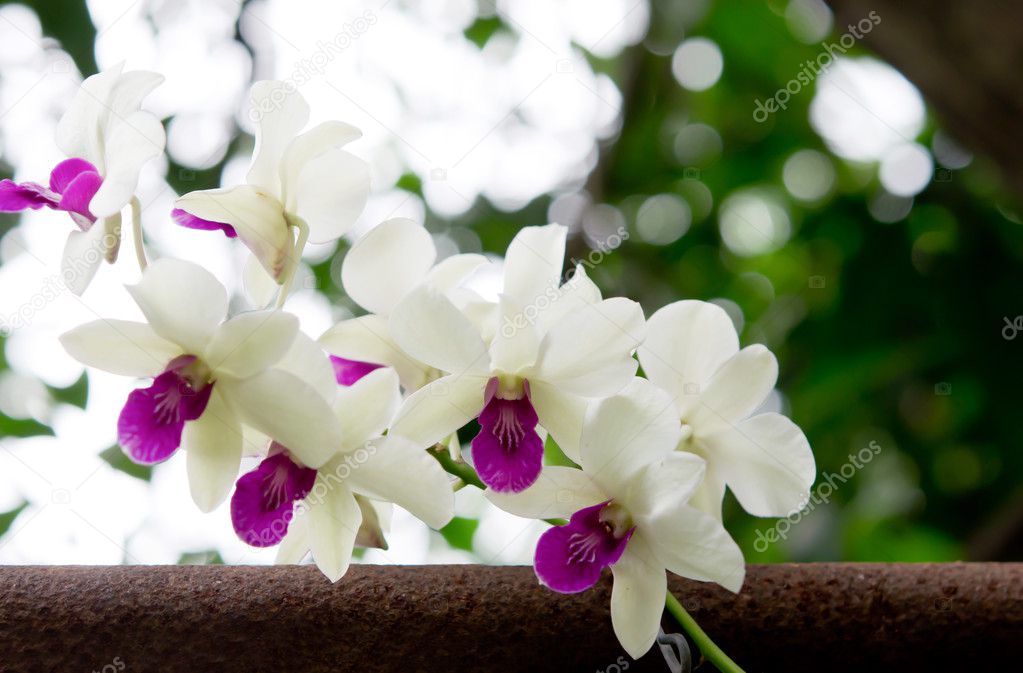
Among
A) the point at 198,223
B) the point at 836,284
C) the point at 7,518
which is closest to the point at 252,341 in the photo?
the point at 198,223

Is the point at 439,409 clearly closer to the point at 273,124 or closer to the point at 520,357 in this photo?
the point at 520,357

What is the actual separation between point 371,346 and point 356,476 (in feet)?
0.31

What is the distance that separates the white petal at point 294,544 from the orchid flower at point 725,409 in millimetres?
255

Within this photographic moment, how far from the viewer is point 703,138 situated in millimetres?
2211

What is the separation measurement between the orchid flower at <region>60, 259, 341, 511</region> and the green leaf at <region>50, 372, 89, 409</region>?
0.50 meters

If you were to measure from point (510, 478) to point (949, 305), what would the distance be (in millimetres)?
1488

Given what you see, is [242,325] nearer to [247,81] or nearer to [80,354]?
[80,354]

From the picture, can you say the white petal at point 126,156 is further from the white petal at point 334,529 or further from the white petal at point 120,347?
the white petal at point 334,529

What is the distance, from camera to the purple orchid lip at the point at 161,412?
522 millimetres

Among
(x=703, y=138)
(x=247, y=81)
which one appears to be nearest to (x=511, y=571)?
(x=247, y=81)

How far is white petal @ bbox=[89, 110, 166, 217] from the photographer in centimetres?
52

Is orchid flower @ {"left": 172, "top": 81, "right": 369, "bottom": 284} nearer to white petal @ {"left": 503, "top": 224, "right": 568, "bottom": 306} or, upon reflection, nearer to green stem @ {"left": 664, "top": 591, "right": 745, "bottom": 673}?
white petal @ {"left": 503, "top": 224, "right": 568, "bottom": 306}

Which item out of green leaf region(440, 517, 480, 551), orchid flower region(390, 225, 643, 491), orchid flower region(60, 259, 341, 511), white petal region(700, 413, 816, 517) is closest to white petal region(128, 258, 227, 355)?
orchid flower region(60, 259, 341, 511)

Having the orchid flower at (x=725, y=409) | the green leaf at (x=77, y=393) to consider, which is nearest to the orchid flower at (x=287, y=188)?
the orchid flower at (x=725, y=409)
